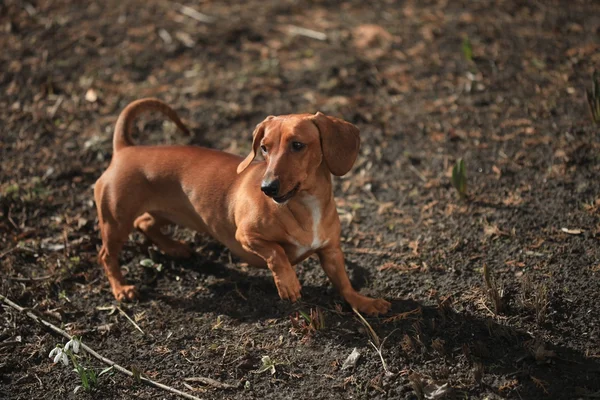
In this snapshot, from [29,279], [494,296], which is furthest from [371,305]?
[29,279]

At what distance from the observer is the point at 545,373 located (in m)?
3.39

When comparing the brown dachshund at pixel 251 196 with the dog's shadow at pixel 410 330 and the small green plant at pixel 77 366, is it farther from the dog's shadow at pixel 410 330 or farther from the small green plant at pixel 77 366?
the small green plant at pixel 77 366

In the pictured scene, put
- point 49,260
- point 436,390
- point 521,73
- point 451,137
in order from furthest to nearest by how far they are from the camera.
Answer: point 521,73 < point 451,137 < point 49,260 < point 436,390

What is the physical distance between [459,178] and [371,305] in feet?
3.98

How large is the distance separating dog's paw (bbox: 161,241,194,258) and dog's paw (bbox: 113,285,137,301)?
407 millimetres

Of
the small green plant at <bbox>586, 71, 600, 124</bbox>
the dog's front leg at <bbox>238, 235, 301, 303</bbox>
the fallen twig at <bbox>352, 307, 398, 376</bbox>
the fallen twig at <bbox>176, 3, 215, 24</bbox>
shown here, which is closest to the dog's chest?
the dog's front leg at <bbox>238, 235, 301, 303</bbox>

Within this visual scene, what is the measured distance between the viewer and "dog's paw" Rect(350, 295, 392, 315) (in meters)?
3.98

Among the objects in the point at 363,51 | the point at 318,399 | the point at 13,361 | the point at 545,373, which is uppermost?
the point at 363,51

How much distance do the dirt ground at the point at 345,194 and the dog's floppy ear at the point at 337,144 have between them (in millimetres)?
845

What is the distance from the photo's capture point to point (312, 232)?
12.8ft

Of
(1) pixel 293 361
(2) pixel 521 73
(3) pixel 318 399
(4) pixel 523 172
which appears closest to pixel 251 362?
(1) pixel 293 361

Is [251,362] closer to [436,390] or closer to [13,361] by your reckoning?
[436,390]

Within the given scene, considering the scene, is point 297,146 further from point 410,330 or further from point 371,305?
point 410,330

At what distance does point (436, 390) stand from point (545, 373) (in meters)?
0.53
